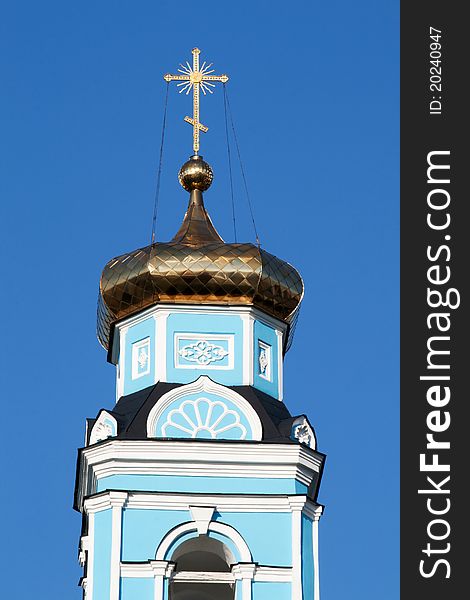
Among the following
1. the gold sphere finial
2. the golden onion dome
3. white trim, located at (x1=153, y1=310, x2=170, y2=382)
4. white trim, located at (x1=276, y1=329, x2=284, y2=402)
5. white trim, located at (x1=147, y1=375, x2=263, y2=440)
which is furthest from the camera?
the gold sphere finial

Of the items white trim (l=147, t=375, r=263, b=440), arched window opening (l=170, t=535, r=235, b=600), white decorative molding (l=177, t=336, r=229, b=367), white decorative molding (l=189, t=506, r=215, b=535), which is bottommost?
arched window opening (l=170, t=535, r=235, b=600)

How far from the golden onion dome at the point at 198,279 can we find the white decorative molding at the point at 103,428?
1341mm

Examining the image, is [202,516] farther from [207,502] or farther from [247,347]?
[247,347]

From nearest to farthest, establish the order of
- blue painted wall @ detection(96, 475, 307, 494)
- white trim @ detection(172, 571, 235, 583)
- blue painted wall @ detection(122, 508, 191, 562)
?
blue painted wall @ detection(122, 508, 191, 562) < blue painted wall @ detection(96, 475, 307, 494) < white trim @ detection(172, 571, 235, 583)

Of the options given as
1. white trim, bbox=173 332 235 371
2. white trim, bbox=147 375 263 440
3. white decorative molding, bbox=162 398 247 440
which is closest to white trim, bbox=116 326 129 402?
white trim, bbox=173 332 235 371

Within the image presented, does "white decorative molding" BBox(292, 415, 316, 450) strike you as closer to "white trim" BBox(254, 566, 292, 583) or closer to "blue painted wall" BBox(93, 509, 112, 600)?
"white trim" BBox(254, 566, 292, 583)

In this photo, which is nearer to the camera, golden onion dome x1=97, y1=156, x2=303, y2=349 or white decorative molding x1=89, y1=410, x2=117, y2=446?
white decorative molding x1=89, y1=410, x2=117, y2=446

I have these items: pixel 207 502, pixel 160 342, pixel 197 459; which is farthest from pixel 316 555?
pixel 160 342

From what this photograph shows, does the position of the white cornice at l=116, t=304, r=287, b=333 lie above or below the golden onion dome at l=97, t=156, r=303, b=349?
below

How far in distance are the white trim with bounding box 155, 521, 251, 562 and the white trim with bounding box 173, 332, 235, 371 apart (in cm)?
172

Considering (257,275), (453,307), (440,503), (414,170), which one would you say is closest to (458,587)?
(440,503)

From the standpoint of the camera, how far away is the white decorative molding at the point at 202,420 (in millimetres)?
17578

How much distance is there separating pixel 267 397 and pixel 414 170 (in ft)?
10.6

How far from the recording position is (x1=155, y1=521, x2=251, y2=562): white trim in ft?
55.6
